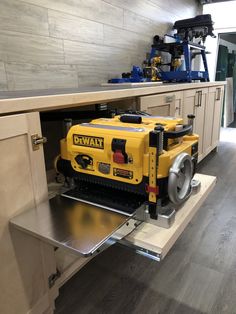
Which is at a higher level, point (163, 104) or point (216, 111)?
point (163, 104)

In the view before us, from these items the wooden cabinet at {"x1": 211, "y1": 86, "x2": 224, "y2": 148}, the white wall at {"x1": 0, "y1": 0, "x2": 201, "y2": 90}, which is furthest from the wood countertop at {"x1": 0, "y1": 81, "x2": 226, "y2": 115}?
the wooden cabinet at {"x1": 211, "y1": 86, "x2": 224, "y2": 148}

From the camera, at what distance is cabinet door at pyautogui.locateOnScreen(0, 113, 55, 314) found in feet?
2.31

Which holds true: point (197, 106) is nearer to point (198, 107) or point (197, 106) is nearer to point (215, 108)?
point (198, 107)

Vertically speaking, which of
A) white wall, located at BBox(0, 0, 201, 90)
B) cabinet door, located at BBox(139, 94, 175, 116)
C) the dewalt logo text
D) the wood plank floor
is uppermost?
white wall, located at BBox(0, 0, 201, 90)

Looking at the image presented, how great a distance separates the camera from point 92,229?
670 millimetres

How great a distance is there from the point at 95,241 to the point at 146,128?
0.38 metres

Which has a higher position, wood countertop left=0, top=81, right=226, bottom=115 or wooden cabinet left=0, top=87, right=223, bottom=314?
wood countertop left=0, top=81, right=226, bottom=115

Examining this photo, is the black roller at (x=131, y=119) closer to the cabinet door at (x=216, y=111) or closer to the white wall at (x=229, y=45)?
the cabinet door at (x=216, y=111)

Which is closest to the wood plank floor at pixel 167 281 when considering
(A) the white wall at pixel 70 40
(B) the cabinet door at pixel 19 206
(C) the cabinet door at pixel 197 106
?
(B) the cabinet door at pixel 19 206

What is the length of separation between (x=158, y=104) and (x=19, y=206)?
105 centimetres

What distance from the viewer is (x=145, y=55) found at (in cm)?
254

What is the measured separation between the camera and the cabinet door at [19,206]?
0.70 meters

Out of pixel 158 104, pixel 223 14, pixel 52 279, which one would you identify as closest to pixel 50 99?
pixel 52 279

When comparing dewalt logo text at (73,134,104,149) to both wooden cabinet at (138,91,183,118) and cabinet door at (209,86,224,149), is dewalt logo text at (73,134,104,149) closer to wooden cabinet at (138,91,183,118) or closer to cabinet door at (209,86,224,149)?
wooden cabinet at (138,91,183,118)
